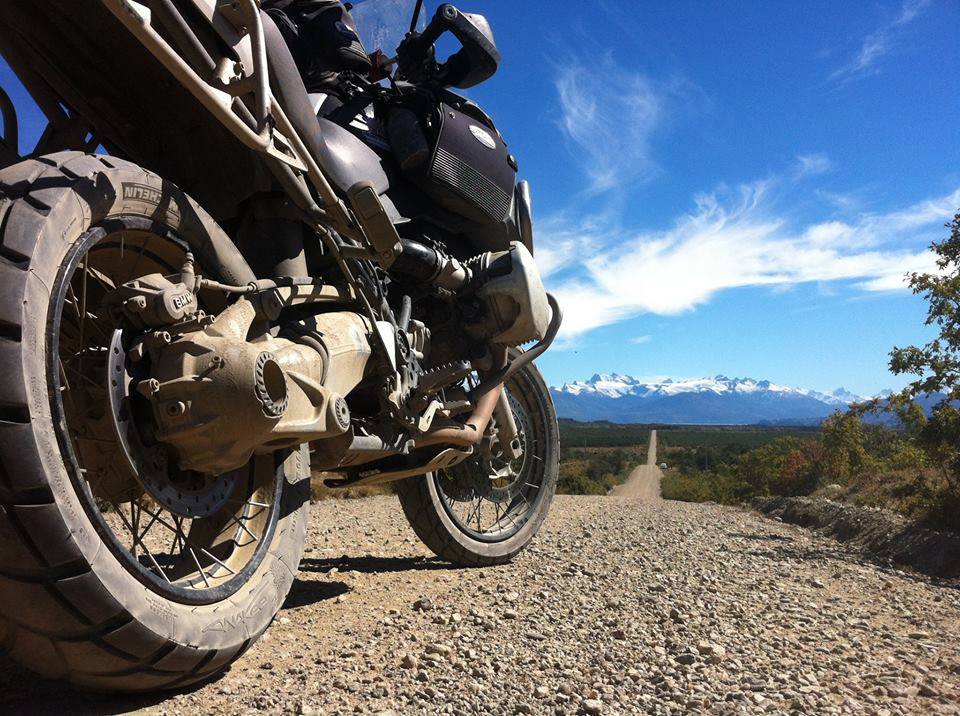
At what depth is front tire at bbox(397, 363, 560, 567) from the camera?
4.24 m

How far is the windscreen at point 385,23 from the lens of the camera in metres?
3.99

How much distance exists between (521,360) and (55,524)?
3039mm

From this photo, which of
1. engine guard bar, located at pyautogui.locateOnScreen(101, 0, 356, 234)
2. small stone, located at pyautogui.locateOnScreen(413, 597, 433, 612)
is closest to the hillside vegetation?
small stone, located at pyautogui.locateOnScreen(413, 597, 433, 612)

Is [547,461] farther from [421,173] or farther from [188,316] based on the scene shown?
[188,316]

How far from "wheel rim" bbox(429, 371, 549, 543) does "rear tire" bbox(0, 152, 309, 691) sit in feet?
8.38

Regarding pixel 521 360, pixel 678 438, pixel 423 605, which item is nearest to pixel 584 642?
pixel 423 605

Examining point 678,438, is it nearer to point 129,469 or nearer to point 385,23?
point 385,23

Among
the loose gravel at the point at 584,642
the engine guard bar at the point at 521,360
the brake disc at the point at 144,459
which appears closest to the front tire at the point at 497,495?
the loose gravel at the point at 584,642

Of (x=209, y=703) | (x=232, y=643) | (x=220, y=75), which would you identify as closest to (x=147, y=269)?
(x=220, y=75)

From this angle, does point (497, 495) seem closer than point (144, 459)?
No

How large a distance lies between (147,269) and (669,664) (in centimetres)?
228

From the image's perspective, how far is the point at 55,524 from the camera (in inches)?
61.4

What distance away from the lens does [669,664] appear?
254cm

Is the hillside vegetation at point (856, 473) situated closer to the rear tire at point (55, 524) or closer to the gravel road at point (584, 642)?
the gravel road at point (584, 642)
